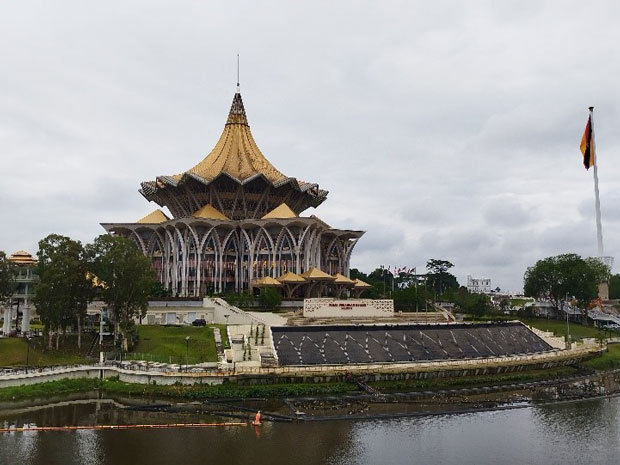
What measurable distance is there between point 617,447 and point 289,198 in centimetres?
7121

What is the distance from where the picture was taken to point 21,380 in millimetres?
41875

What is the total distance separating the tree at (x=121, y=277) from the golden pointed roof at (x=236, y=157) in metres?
38.2

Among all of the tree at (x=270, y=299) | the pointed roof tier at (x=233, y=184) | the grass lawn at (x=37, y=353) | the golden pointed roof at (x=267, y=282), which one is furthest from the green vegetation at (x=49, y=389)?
the pointed roof tier at (x=233, y=184)

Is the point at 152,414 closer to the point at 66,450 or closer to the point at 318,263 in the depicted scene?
the point at 66,450

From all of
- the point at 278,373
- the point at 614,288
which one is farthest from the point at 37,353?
the point at 614,288

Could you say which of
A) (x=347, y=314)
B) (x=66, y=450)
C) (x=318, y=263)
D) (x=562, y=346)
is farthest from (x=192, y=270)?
(x=66, y=450)

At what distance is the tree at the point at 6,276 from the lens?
51.8m

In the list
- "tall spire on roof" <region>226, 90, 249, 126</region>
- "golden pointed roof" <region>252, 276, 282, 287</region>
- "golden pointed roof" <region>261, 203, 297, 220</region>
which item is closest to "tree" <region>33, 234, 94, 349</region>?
"golden pointed roof" <region>252, 276, 282, 287</region>

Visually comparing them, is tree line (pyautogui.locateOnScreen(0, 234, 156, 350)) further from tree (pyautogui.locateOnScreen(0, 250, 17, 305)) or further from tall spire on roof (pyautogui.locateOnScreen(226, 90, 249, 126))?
tall spire on roof (pyautogui.locateOnScreen(226, 90, 249, 126))

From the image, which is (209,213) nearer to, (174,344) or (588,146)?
(174,344)

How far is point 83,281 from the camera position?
50625 mm

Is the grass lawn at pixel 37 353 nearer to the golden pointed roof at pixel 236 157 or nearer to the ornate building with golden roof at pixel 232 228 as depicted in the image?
the ornate building with golden roof at pixel 232 228

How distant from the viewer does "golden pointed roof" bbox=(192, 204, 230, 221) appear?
87.4 m

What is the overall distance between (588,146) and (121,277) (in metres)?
40.8
